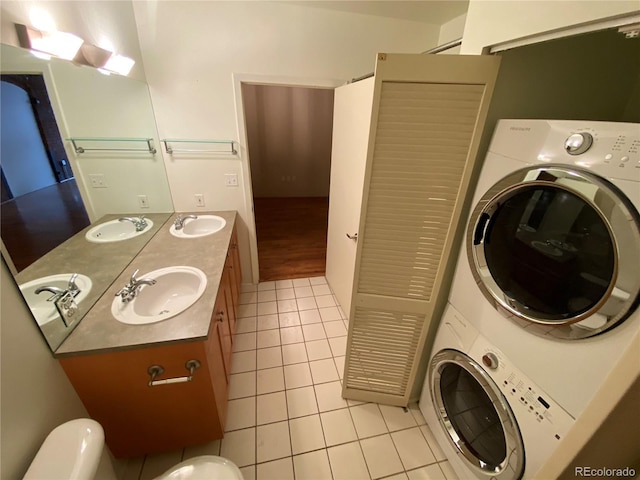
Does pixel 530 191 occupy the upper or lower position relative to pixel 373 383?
upper

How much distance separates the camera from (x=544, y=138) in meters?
0.78

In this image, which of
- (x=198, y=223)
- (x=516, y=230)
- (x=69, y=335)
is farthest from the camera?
(x=198, y=223)

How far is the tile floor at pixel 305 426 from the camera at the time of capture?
1.33 meters

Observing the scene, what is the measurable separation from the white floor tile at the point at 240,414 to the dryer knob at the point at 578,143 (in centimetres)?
190

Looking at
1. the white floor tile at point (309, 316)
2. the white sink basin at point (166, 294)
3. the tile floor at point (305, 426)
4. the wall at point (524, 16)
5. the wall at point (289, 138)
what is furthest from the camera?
the wall at point (289, 138)

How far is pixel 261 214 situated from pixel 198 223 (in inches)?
95.8

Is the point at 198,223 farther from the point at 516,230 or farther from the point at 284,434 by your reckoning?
the point at 516,230

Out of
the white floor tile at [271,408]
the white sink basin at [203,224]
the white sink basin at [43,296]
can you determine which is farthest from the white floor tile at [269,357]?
the white sink basin at [43,296]

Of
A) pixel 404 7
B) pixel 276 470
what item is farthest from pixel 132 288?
pixel 404 7

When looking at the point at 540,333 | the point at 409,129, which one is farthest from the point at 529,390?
the point at 409,129

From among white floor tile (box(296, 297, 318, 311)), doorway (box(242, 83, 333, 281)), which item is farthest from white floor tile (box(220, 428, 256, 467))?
doorway (box(242, 83, 333, 281))

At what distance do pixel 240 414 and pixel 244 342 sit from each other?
0.58m

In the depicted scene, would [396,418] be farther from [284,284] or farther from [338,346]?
[284,284]

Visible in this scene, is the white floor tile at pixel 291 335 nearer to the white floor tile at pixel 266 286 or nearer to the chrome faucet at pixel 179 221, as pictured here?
the white floor tile at pixel 266 286
